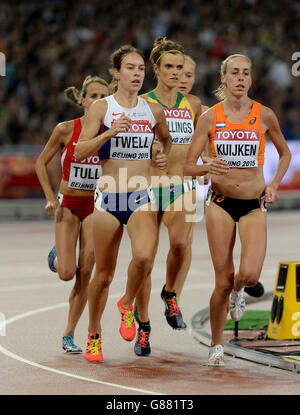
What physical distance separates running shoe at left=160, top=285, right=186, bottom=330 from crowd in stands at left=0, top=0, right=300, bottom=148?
12579 millimetres

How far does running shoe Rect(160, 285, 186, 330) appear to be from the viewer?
9.31 meters

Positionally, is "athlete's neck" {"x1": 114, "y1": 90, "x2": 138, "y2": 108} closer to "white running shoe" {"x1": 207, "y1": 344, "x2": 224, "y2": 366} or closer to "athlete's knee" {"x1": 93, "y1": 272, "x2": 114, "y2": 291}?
"athlete's knee" {"x1": 93, "y1": 272, "x2": 114, "y2": 291}

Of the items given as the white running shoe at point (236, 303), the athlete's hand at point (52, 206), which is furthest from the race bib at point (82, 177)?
the white running shoe at point (236, 303)

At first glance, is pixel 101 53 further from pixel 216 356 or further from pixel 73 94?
pixel 216 356

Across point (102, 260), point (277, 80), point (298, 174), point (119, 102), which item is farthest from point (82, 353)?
point (277, 80)

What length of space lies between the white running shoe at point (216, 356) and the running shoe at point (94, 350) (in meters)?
1.01

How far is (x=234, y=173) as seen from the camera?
316 inches

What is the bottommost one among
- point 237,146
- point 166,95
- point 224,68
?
point 237,146

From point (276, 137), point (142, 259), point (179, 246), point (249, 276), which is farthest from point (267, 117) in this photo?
point (179, 246)

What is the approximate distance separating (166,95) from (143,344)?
253 cm

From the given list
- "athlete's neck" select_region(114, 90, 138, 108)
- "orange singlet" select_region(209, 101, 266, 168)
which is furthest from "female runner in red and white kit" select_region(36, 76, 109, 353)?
"orange singlet" select_region(209, 101, 266, 168)

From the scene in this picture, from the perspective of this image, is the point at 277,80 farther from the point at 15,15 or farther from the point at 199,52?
the point at 15,15

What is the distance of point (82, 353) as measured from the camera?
8.77 meters
